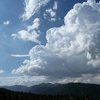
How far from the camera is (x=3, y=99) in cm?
19688

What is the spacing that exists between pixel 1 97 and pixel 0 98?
12.7 feet

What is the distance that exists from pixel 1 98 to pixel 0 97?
112 cm

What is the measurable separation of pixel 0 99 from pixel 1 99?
2.19 metres

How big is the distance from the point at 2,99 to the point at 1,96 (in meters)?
4.79

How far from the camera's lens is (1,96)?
19775 centimetres

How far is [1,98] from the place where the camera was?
19350 centimetres

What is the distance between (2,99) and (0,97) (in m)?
2.20

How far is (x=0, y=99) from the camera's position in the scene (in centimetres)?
18888

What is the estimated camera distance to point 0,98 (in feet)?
629

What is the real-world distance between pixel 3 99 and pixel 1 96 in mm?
2937

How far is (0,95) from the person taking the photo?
7820 inches

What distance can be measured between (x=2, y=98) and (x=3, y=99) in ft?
4.99
